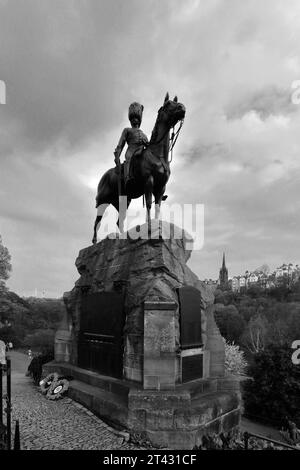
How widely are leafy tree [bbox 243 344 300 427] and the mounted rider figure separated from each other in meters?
9.94

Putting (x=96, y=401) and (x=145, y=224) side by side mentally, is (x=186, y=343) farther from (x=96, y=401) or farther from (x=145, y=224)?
(x=145, y=224)

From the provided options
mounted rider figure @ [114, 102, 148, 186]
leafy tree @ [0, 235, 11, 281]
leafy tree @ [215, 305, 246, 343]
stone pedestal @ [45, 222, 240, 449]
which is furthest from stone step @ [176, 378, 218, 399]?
leafy tree @ [215, 305, 246, 343]

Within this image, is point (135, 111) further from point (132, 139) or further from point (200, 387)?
point (200, 387)

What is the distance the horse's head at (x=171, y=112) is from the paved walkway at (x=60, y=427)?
7.62m

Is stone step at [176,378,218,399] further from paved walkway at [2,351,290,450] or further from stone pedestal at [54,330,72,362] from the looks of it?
stone pedestal at [54,330,72,362]

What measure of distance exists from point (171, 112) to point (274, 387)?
11624mm

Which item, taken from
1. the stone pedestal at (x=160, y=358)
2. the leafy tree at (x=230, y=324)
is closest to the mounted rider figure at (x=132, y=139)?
the stone pedestal at (x=160, y=358)

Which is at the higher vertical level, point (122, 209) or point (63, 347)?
point (122, 209)

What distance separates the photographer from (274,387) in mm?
14945

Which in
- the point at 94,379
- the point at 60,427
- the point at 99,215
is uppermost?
the point at 99,215

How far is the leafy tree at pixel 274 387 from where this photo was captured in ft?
47.6

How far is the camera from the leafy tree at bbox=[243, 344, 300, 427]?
1451 cm

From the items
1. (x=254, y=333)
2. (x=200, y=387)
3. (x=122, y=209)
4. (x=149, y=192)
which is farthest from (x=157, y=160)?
(x=254, y=333)

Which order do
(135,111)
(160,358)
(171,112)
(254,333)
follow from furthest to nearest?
(254,333) < (135,111) < (171,112) < (160,358)
